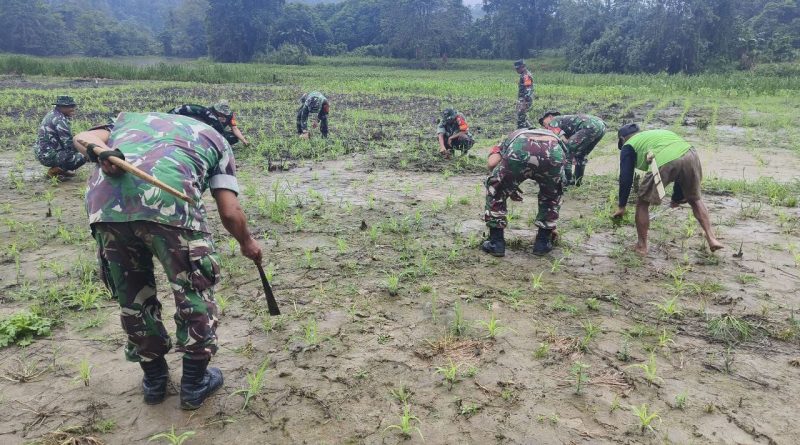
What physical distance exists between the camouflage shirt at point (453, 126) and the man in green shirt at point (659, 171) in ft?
13.3

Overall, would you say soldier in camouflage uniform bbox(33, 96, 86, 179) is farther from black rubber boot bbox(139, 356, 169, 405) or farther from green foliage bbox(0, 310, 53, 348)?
black rubber boot bbox(139, 356, 169, 405)

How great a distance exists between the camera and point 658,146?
16.0ft

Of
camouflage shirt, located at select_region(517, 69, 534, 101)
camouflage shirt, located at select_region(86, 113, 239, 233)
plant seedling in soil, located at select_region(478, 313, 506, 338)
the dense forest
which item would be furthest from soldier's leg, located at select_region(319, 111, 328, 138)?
the dense forest

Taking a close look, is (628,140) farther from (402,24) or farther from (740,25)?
(402,24)

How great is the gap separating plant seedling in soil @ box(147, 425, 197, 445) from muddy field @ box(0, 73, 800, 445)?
33 millimetres

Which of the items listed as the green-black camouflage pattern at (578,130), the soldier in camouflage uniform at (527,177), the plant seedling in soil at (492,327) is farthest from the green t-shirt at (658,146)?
the plant seedling in soil at (492,327)

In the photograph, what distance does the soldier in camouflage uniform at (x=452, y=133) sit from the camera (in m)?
8.82

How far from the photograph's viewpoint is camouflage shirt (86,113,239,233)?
2377 mm

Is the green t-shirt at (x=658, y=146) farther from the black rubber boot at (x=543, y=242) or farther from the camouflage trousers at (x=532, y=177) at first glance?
the black rubber boot at (x=543, y=242)

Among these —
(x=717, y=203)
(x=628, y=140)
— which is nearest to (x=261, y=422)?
(x=628, y=140)

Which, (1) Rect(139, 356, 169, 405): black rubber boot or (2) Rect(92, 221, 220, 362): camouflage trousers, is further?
(1) Rect(139, 356, 169, 405): black rubber boot

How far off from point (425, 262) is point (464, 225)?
1335 mm

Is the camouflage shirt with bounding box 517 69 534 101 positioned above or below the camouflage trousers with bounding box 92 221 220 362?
above

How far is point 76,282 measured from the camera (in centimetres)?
426
